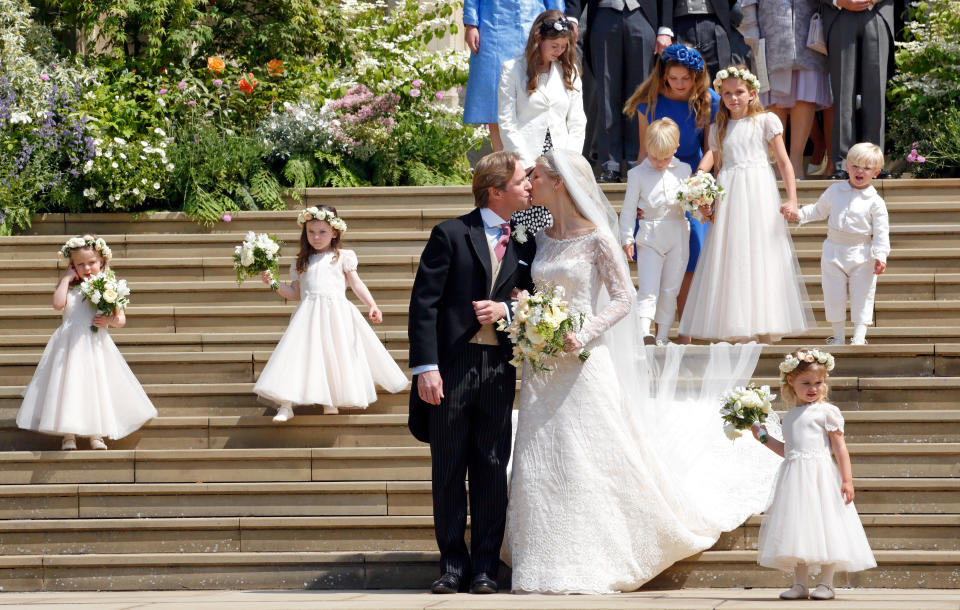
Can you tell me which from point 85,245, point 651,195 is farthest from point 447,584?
point 85,245

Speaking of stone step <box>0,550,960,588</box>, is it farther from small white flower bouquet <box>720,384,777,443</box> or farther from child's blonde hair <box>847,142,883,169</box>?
child's blonde hair <box>847,142,883,169</box>

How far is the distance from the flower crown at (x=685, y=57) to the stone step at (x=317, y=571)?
393 centimetres

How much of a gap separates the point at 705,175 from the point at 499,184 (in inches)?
101

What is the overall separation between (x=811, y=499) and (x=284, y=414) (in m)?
3.41

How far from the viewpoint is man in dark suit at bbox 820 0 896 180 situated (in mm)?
11305

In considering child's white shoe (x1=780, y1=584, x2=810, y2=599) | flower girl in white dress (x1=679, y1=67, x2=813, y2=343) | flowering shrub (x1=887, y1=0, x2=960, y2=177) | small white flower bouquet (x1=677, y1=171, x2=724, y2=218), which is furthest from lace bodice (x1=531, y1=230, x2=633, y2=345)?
flowering shrub (x1=887, y1=0, x2=960, y2=177)

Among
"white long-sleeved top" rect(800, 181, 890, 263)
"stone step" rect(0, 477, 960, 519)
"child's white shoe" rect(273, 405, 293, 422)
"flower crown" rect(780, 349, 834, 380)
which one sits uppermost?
"white long-sleeved top" rect(800, 181, 890, 263)

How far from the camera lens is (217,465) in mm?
7961

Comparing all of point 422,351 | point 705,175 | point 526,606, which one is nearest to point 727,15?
point 705,175

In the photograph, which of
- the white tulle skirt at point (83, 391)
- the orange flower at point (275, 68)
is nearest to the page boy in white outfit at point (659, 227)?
the white tulle skirt at point (83, 391)

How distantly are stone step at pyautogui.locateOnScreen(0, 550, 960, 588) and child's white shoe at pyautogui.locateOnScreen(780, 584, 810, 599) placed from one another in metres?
0.64

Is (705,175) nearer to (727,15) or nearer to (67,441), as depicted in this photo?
(727,15)

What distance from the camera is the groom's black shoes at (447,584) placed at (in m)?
6.27

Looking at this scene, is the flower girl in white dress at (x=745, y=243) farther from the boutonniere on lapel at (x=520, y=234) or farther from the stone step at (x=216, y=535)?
the stone step at (x=216, y=535)
